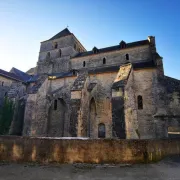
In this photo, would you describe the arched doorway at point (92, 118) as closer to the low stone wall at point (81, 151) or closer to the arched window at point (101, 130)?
the arched window at point (101, 130)

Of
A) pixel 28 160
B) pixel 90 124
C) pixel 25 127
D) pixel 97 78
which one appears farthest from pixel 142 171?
pixel 25 127

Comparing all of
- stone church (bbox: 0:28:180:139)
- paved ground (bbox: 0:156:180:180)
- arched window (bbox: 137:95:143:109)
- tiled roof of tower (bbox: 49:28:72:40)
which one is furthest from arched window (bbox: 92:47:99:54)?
paved ground (bbox: 0:156:180:180)

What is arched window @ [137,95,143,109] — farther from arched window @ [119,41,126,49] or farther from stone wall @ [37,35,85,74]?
stone wall @ [37,35,85,74]

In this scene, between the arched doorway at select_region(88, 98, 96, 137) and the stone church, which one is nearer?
the stone church

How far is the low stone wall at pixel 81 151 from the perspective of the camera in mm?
6406

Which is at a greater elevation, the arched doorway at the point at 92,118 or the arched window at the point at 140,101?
the arched window at the point at 140,101

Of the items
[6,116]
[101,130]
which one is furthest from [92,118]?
[6,116]

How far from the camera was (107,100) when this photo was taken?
15.5 meters

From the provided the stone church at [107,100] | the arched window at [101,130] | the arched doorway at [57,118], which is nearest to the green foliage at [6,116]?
the stone church at [107,100]

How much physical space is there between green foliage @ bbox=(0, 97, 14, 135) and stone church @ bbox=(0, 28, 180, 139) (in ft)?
2.55

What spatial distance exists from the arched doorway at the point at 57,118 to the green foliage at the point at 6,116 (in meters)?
4.93

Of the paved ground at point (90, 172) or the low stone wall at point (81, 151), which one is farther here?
the low stone wall at point (81, 151)

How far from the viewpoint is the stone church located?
11.5m

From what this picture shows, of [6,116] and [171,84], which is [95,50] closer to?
[171,84]
